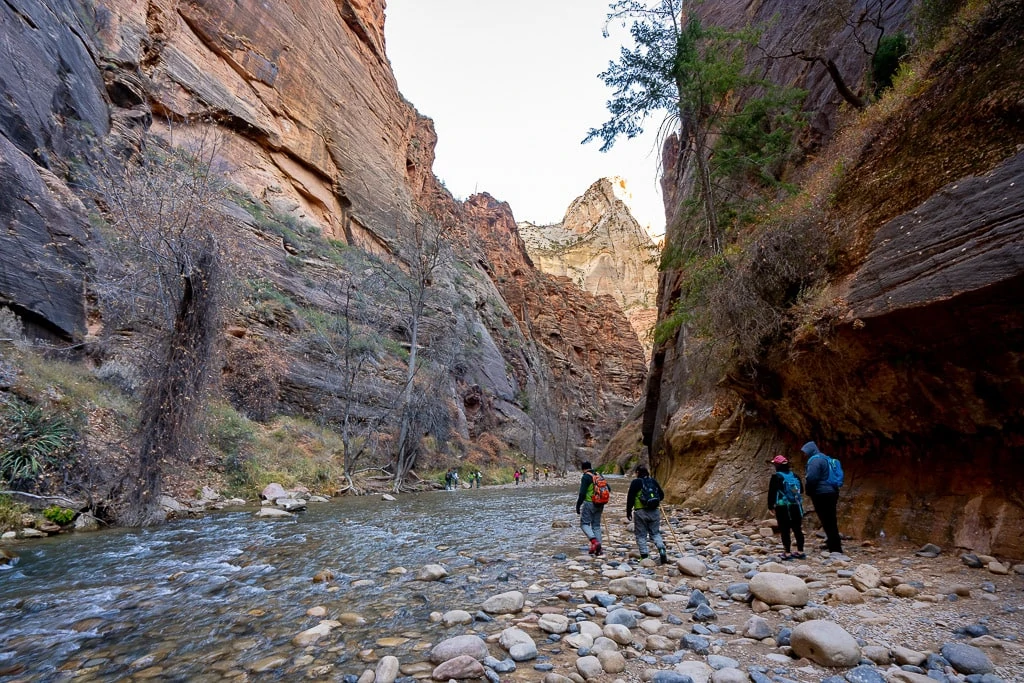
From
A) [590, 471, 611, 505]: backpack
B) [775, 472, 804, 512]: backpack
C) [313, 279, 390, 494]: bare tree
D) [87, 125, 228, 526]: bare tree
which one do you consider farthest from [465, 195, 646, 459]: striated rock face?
[775, 472, 804, 512]: backpack

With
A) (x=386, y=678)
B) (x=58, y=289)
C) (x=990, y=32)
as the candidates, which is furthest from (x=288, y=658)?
(x=58, y=289)

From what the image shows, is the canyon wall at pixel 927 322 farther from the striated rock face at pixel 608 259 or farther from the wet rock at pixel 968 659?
the striated rock face at pixel 608 259

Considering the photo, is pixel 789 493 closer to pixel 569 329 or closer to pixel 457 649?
pixel 457 649

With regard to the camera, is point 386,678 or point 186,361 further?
point 186,361

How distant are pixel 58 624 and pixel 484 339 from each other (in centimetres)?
3857

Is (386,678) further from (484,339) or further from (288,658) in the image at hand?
(484,339)

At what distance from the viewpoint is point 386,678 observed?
9.71ft

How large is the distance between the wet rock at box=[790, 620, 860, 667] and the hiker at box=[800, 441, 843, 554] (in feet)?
11.7

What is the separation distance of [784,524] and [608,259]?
113m

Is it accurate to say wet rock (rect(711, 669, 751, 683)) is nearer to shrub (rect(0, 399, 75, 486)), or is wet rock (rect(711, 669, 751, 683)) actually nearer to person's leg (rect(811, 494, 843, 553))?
person's leg (rect(811, 494, 843, 553))

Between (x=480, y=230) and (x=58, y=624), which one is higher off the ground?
(x=480, y=230)

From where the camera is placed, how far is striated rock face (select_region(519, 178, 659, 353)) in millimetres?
111938

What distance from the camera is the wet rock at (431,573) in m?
5.47

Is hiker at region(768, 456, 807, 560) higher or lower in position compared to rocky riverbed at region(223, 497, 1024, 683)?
higher
